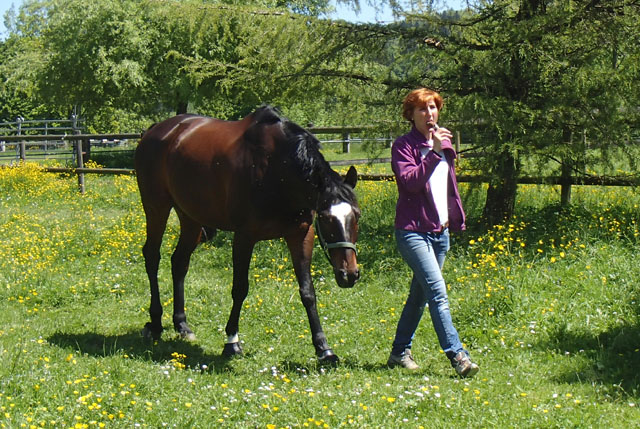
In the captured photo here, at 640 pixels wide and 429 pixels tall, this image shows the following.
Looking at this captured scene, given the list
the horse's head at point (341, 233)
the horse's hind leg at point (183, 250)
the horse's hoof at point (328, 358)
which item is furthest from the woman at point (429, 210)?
the horse's hind leg at point (183, 250)

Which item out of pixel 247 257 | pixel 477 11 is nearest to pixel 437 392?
pixel 247 257

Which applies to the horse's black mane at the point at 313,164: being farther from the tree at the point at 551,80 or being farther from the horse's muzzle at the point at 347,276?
the tree at the point at 551,80

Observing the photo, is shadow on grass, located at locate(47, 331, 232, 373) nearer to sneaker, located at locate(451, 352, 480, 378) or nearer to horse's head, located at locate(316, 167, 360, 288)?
horse's head, located at locate(316, 167, 360, 288)

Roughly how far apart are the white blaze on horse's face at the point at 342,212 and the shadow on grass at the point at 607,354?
5.80ft

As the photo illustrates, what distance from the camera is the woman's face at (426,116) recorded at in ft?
15.3

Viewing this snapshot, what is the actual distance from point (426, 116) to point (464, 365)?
5.47 feet

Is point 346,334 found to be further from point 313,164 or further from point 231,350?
point 313,164

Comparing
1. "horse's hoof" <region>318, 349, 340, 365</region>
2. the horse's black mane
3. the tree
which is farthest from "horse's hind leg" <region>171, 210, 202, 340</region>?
the tree

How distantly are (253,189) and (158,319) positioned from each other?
67.4 inches

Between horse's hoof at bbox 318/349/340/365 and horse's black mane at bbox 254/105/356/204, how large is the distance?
1.19m

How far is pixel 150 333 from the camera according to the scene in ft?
20.5

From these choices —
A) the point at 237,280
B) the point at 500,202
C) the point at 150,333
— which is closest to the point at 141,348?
the point at 150,333

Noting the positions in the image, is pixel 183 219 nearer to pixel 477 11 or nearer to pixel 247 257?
pixel 247 257

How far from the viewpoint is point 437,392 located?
4227mm
